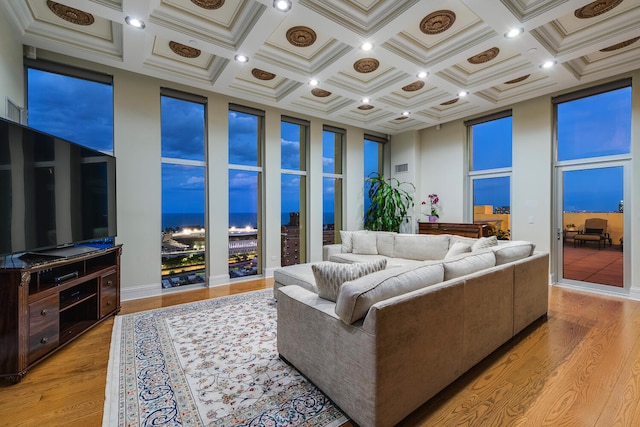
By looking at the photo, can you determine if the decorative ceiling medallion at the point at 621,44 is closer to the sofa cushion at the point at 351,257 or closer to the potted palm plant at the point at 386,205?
the potted palm plant at the point at 386,205

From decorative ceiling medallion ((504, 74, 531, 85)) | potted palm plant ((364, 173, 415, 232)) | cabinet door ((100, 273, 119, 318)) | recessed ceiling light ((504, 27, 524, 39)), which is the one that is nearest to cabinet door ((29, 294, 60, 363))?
cabinet door ((100, 273, 119, 318))

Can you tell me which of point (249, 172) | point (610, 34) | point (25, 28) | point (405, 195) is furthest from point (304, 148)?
point (610, 34)

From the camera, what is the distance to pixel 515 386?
207 cm

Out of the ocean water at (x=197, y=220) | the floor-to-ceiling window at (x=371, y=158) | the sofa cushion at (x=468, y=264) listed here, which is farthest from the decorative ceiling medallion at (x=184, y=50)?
the floor-to-ceiling window at (x=371, y=158)

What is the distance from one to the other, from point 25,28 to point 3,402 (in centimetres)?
359

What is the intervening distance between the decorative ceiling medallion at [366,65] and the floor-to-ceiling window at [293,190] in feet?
6.48

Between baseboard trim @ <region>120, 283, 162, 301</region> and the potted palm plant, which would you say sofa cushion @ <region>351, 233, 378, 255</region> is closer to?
the potted palm plant

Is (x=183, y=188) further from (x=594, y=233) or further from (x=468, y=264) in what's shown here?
(x=594, y=233)

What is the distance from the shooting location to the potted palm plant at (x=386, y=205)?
22.1 ft

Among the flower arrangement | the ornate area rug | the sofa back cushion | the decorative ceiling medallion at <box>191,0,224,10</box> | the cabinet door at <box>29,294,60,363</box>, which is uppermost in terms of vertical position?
the decorative ceiling medallion at <box>191,0,224,10</box>

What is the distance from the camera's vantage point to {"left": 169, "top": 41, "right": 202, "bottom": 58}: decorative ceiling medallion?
371 cm

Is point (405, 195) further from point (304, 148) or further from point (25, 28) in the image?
point (25, 28)

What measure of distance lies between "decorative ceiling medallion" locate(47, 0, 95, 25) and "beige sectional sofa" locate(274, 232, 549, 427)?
3.58 metres

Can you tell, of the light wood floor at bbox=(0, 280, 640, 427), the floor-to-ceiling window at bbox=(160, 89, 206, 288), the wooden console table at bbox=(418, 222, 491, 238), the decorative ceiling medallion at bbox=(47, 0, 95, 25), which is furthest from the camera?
the wooden console table at bbox=(418, 222, 491, 238)
